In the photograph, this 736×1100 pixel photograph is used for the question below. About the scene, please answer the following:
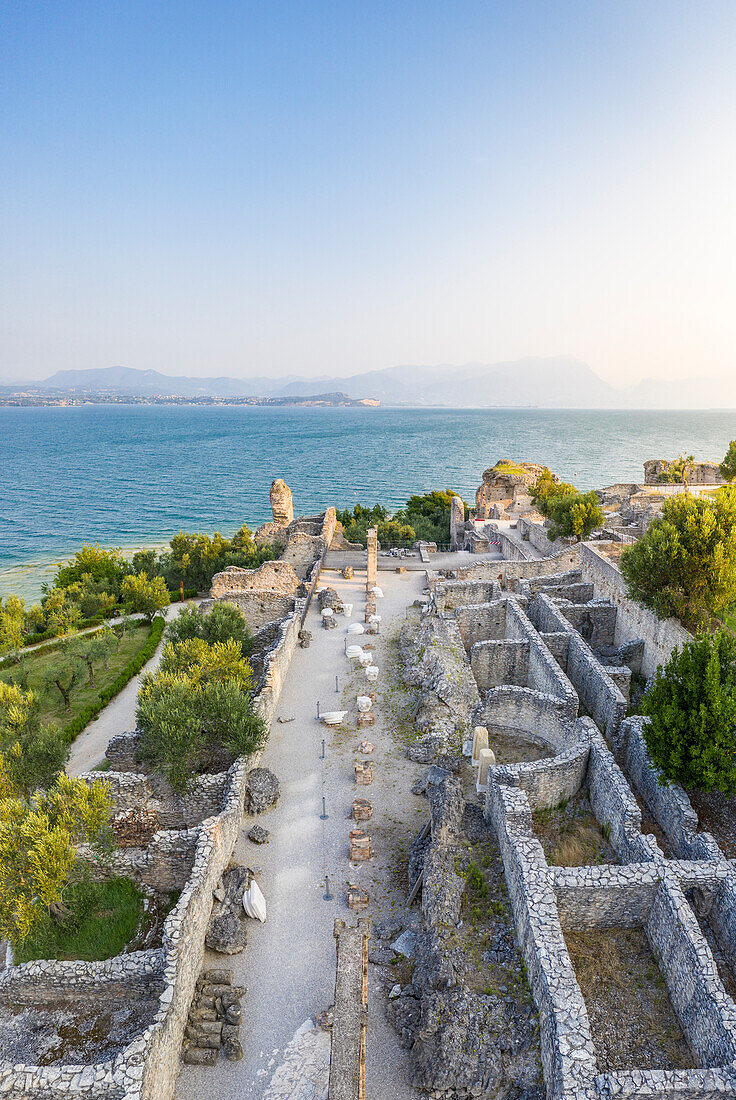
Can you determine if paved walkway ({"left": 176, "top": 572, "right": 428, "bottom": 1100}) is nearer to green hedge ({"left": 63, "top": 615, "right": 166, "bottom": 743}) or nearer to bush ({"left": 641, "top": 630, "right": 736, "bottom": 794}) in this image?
bush ({"left": 641, "top": 630, "right": 736, "bottom": 794})

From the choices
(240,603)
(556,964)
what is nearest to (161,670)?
(240,603)

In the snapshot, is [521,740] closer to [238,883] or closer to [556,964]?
[556,964]

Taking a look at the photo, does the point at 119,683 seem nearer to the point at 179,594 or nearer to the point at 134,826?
the point at 134,826

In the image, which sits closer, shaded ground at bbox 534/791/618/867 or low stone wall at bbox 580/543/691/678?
shaded ground at bbox 534/791/618/867

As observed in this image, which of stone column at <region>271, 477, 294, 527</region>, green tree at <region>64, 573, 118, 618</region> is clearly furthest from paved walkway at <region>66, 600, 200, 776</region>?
stone column at <region>271, 477, 294, 527</region>

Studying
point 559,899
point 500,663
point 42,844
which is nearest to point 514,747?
point 500,663

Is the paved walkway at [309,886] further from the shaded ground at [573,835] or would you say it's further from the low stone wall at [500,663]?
the low stone wall at [500,663]
